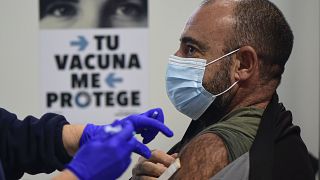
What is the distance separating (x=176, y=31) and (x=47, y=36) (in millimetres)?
720

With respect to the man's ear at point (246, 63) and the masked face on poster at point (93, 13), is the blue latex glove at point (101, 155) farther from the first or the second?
the masked face on poster at point (93, 13)

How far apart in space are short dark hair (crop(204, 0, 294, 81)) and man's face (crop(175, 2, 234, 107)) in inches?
1.0

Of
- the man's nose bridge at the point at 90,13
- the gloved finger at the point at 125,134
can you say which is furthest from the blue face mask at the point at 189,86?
the man's nose bridge at the point at 90,13

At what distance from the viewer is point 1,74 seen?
2416mm

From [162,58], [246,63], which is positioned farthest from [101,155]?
[162,58]

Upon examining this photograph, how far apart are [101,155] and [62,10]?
1.74m

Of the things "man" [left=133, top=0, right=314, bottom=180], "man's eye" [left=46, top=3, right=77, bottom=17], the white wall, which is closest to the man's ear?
"man" [left=133, top=0, right=314, bottom=180]

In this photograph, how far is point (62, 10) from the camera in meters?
2.44

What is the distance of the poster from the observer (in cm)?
243

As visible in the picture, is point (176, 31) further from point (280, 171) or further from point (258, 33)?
point (280, 171)

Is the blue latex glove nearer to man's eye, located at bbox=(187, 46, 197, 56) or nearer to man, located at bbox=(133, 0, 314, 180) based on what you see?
man, located at bbox=(133, 0, 314, 180)

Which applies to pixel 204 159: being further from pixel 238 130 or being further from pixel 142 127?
pixel 142 127

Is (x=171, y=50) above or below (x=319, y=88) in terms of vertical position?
above

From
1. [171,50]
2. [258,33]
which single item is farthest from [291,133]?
[171,50]
